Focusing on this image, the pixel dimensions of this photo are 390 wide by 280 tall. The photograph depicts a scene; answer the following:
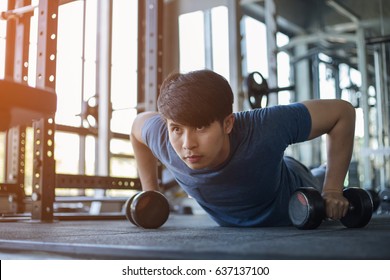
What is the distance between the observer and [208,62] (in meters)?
5.26

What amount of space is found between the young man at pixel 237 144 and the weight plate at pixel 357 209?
5 centimetres

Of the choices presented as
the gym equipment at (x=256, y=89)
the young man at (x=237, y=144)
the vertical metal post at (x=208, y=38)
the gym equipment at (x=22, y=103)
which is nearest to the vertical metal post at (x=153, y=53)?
the gym equipment at (x=256, y=89)

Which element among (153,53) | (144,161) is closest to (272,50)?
(153,53)

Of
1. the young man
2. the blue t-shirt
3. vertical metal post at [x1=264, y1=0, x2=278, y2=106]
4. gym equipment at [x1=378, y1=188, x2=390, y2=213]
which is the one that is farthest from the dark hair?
vertical metal post at [x1=264, y1=0, x2=278, y2=106]

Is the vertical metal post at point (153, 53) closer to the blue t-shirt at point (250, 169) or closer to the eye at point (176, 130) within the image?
the blue t-shirt at point (250, 169)

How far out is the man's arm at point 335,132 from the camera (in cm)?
133

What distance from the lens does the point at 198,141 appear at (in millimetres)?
1150

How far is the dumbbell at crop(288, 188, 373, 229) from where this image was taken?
4.00 feet

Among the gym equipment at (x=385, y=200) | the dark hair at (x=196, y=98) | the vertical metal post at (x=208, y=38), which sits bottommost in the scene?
the gym equipment at (x=385, y=200)

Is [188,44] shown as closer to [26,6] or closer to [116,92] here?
[116,92]

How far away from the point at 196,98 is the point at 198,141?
0.10 meters

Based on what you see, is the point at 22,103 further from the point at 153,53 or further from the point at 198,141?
the point at 153,53

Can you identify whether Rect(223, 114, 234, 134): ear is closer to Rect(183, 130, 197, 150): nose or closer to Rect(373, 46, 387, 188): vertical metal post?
Rect(183, 130, 197, 150): nose
